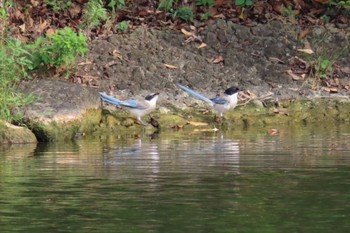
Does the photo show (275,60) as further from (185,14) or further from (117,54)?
(117,54)

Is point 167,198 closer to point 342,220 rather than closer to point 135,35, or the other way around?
point 342,220

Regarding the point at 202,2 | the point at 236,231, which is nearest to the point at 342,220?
the point at 236,231

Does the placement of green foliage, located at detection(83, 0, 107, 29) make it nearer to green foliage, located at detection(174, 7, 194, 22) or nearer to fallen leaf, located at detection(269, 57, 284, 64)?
green foliage, located at detection(174, 7, 194, 22)

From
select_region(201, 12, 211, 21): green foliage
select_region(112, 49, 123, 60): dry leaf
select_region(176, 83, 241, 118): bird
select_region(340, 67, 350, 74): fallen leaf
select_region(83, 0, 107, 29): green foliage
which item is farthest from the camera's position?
select_region(201, 12, 211, 21): green foliage

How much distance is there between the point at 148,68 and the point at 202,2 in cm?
238

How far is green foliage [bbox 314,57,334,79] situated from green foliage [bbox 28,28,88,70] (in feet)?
14.0

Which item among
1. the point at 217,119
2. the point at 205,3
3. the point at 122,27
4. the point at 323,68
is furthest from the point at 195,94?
the point at 205,3

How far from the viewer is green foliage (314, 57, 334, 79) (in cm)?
2261

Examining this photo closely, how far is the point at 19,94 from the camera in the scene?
1934 cm

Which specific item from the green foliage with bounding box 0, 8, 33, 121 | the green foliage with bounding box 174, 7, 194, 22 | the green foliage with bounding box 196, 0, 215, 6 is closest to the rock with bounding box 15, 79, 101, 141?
the green foliage with bounding box 0, 8, 33, 121

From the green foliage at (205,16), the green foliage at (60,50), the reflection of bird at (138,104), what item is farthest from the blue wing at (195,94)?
the green foliage at (205,16)

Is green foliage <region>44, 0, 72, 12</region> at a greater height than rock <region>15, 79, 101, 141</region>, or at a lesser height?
greater

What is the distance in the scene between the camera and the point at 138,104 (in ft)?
66.0

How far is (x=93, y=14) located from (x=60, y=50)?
2.38 m
